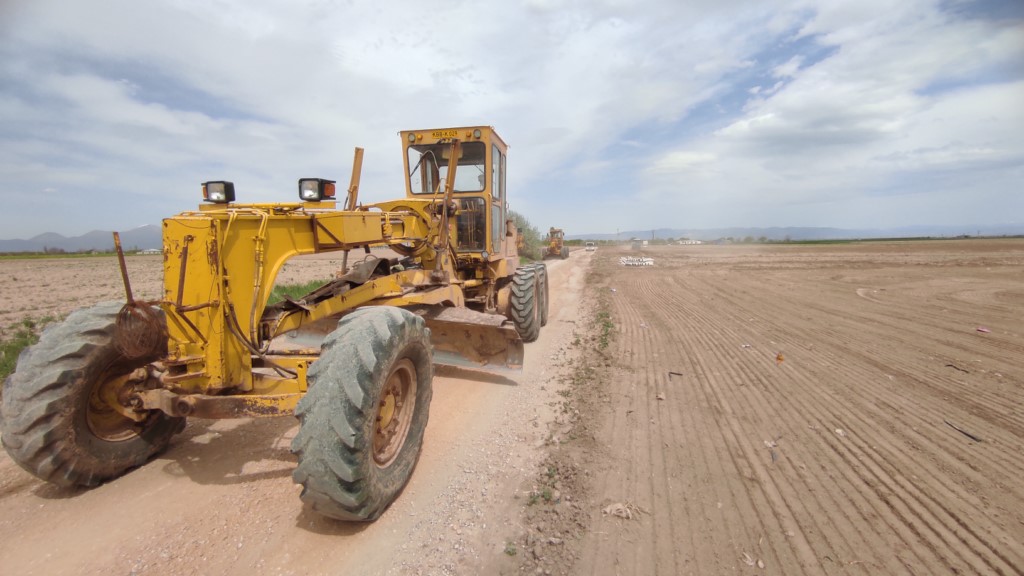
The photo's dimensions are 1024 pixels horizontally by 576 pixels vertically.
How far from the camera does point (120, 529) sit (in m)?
2.87

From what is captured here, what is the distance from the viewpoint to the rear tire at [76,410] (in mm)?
2939

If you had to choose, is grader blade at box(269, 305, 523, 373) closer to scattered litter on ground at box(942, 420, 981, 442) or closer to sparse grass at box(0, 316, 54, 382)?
sparse grass at box(0, 316, 54, 382)

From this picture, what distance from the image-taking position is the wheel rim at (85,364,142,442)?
330cm

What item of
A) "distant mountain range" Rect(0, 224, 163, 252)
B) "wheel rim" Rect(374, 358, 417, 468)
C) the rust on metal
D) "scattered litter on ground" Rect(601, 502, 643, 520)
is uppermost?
"distant mountain range" Rect(0, 224, 163, 252)

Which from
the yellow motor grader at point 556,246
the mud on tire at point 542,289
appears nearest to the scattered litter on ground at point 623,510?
the mud on tire at point 542,289

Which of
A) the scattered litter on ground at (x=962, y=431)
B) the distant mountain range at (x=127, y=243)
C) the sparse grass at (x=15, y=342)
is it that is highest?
the distant mountain range at (x=127, y=243)

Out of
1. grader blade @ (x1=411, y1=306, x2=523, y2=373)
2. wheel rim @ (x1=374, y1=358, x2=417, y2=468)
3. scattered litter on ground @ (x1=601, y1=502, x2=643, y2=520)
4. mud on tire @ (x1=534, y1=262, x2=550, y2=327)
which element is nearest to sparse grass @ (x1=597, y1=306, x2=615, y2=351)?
mud on tire @ (x1=534, y1=262, x2=550, y2=327)

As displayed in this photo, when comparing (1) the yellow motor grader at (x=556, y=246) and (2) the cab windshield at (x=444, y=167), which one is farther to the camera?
(1) the yellow motor grader at (x=556, y=246)

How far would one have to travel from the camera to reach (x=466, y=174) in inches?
276

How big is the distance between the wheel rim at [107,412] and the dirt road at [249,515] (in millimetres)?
335

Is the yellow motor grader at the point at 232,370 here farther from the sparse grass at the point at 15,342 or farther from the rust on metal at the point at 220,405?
the sparse grass at the point at 15,342

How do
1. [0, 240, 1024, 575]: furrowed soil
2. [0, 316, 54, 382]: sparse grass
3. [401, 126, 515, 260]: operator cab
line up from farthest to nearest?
[401, 126, 515, 260]: operator cab → [0, 316, 54, 382]: sparse grass → [0, 240, 1024, 575]: furrowed soil

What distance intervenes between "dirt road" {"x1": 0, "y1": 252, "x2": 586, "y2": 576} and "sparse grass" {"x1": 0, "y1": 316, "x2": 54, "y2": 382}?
1.82m

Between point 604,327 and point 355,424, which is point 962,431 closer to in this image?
point 604,327
